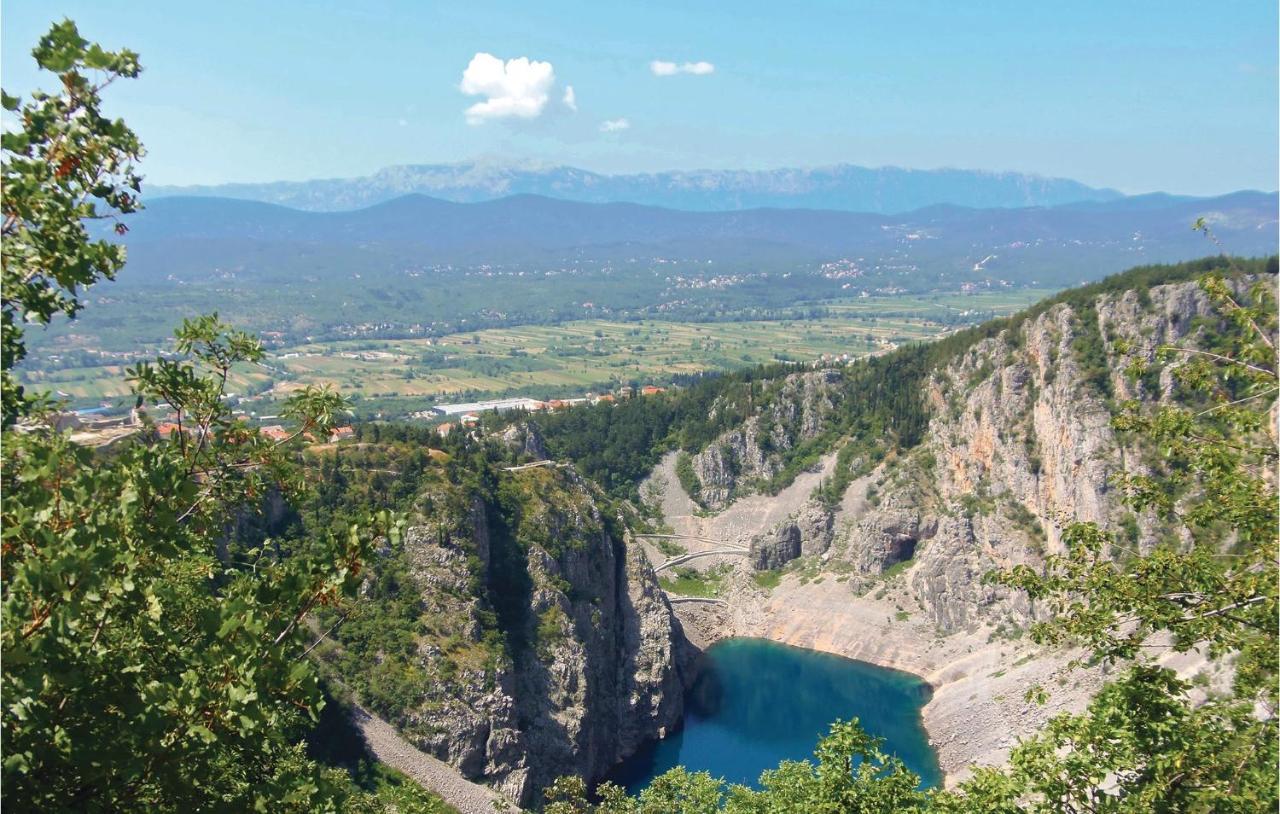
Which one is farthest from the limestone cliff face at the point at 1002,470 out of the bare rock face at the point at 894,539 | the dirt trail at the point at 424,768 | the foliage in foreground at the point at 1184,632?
the foliage in foreground at the point at 1184,632

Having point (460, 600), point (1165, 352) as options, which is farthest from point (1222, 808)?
point (460, 600)

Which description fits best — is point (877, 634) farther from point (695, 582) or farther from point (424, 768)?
point (424, 768)

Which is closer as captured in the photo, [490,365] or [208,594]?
[208,594]

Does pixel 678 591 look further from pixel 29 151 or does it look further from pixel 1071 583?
pixel 29 151

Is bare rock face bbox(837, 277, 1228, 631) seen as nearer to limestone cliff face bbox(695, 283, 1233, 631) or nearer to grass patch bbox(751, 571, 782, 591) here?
limestone cliff face bbox(695, 283, 1233, 631)

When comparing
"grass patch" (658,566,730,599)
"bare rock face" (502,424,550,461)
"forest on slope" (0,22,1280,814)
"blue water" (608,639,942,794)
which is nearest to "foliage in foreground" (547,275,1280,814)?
"forest on slope" (0,22,1280,814)

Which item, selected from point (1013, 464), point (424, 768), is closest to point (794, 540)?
point (1013, 464)
